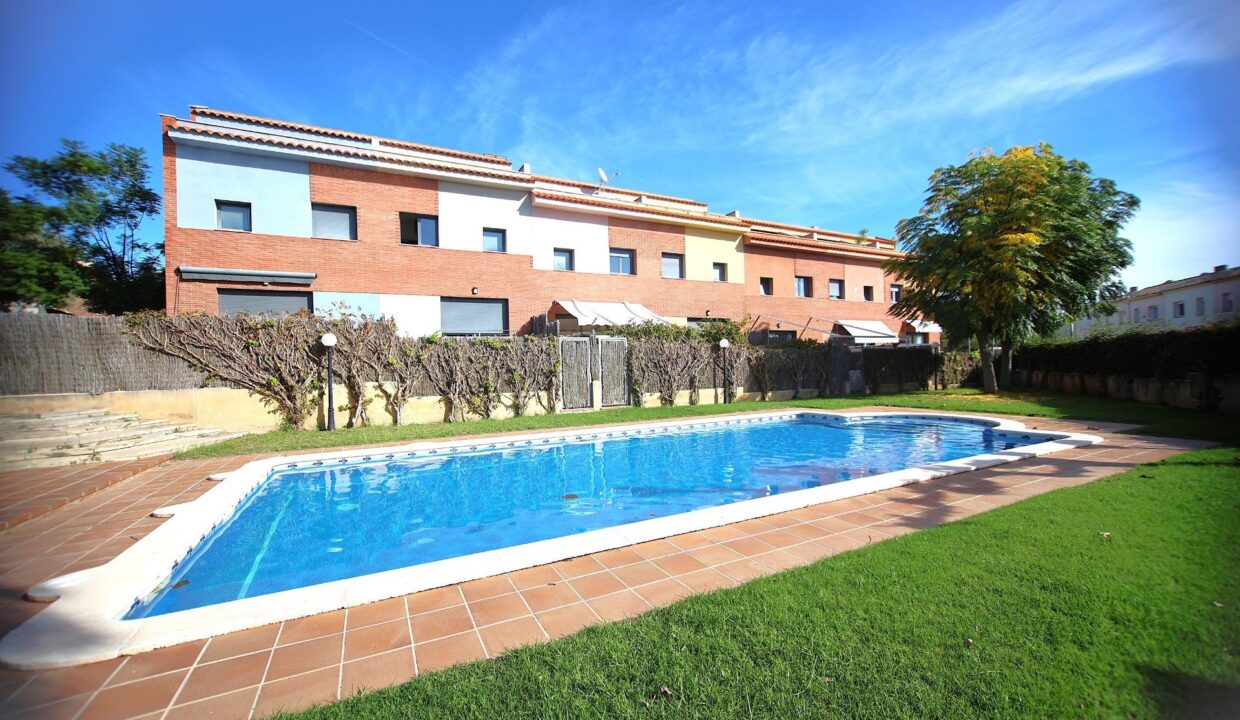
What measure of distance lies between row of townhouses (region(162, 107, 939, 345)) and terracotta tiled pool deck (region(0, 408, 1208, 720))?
1119cm

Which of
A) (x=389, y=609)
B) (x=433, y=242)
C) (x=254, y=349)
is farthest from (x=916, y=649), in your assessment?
(x=433, y=242)

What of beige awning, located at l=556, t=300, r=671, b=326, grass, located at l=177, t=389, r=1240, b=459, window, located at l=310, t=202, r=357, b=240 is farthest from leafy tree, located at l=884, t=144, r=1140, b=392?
window, located at l=310, t=202, r=357, b=240

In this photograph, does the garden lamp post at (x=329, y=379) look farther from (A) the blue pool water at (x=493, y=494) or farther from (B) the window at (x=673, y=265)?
(B) the window at (x=673, y=265)

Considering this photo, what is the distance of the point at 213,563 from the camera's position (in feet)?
16.8

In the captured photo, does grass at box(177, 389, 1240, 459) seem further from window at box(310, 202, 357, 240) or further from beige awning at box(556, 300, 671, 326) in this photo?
window at box(310, 202, 357, 240)

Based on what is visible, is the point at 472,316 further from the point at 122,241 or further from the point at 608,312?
the point at 122,241

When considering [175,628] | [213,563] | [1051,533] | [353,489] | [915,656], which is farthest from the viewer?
[353,489]

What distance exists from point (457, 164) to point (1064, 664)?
20.9 metres

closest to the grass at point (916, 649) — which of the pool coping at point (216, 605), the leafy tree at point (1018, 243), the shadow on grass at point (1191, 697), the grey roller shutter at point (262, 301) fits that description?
the shadow on grass at point (1191, 697)

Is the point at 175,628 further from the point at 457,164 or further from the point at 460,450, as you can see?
the point at 457,164

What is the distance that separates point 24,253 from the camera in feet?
13.3

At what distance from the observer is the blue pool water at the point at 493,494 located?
5297 mm

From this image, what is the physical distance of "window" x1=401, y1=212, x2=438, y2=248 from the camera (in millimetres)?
17484

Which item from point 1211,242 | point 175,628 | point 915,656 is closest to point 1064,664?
point 915,656
